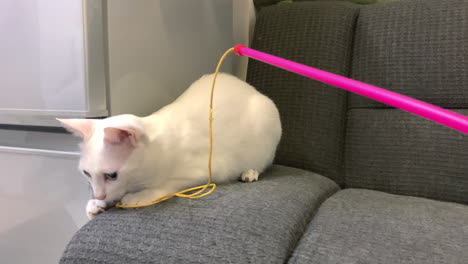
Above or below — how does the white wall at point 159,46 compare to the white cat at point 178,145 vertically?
above

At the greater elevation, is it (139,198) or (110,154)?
(110,154)

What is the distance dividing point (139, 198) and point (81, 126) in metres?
0.22

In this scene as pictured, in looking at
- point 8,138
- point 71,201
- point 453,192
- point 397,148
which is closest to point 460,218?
point 453,192

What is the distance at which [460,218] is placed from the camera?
3.37 feet

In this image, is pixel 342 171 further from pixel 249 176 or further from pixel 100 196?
pixel 100 196

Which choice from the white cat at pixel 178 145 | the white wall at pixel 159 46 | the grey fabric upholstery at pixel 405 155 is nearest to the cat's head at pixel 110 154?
the white cat at pixel 178 145

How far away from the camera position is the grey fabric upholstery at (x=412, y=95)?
1339 mm

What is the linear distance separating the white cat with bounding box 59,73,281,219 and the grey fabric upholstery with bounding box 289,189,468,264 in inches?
11.9

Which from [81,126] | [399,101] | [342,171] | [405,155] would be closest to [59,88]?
[81,126]

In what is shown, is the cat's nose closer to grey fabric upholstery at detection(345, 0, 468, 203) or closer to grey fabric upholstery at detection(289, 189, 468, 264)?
grey fabric upholstery at detection(289, 189, 468, 264)

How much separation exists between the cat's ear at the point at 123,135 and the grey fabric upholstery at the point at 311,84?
76cm

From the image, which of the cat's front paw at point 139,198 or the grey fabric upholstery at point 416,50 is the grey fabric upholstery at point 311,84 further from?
the cat's front paw at point 139,198

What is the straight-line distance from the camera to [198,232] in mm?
840

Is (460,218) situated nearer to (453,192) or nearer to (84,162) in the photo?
(453,192)
